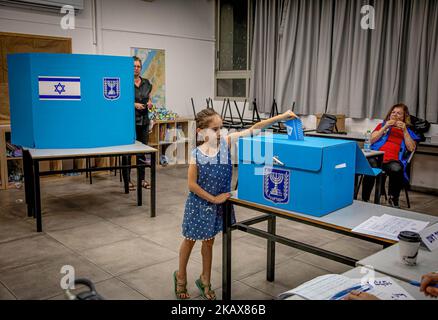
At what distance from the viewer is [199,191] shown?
7.70ft

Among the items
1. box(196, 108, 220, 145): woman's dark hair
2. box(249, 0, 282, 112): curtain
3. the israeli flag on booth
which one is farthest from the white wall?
box(196, 108, 220, 145): woman's dark hair

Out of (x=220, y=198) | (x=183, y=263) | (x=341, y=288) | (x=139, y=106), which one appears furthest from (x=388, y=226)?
(x=139, y=106)

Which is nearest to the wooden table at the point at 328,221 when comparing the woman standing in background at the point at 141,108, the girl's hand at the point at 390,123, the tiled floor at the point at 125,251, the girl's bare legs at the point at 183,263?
the girl's bare legs at the point at 183,263

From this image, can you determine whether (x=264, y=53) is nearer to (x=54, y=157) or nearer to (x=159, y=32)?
(x=159, y=32)

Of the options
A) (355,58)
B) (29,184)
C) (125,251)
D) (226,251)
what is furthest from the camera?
(355,58)

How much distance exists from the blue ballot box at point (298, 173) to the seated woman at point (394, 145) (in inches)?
93.7

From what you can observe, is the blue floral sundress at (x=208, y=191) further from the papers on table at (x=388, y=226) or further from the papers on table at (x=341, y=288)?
the papers on table at (x=341, y=288)

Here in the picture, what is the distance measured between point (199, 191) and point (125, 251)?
1.35 metres

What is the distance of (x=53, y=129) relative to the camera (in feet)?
13.0

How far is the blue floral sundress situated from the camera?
239 centimetres

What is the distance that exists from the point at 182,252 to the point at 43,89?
2.28m

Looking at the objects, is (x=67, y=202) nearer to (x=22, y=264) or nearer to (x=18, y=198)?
(x=18, y=198)

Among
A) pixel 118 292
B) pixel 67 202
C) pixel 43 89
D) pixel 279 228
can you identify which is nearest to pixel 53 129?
pixel 43 89

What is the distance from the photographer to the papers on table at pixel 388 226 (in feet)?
5.95
